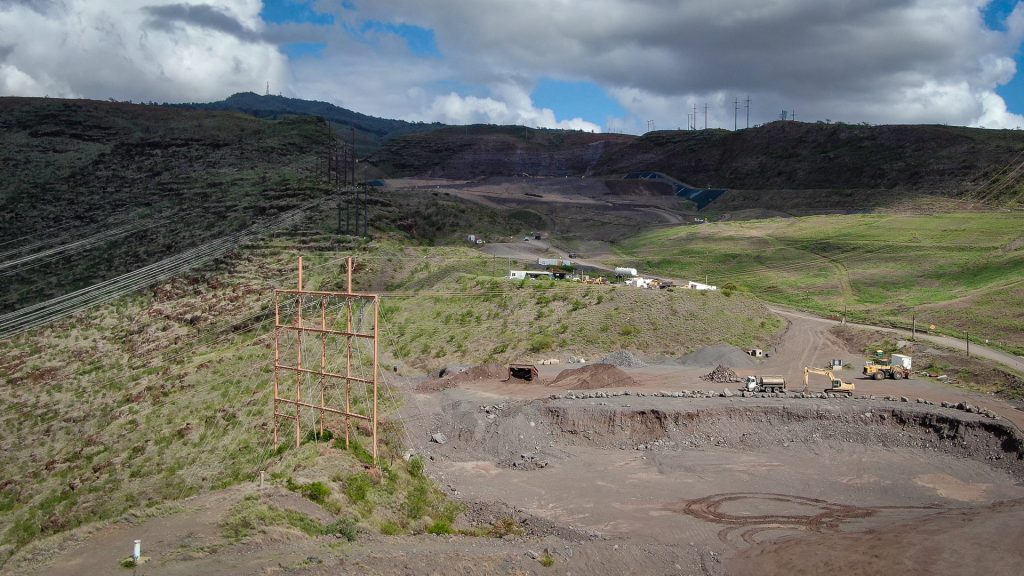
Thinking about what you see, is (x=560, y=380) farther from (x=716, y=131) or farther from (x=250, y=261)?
(x=716, y=131)

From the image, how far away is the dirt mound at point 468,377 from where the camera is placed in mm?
39844

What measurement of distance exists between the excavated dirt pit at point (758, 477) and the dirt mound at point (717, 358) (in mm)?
9575

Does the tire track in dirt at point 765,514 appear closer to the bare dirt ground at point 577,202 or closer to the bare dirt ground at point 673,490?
the bare dirt ground at point 673,490

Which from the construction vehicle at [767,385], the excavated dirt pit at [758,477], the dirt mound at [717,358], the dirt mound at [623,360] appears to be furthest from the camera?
the dirt mound at [717,358]

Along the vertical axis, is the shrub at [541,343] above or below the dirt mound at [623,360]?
above

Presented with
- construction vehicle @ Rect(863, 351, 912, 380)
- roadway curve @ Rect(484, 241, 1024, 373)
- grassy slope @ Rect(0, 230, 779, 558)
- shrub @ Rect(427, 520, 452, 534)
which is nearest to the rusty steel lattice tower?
grassy slope @ Rect(0, 230, 779, 558)

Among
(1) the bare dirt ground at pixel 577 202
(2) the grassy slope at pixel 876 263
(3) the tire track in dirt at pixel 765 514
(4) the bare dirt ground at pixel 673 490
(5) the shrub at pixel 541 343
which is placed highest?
(1) the bare dirt ground at pixel 577 202

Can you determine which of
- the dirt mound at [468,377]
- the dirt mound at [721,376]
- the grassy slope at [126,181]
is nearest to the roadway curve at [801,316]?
the dirt mound at [721,376]

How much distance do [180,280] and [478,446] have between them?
35.0 meters

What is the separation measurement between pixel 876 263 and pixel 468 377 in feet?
165

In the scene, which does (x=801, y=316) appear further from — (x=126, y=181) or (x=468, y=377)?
(x=126, y=181)

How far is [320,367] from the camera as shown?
1473 inches

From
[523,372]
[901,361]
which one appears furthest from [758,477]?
[901,361]

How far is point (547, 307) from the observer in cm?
5038
